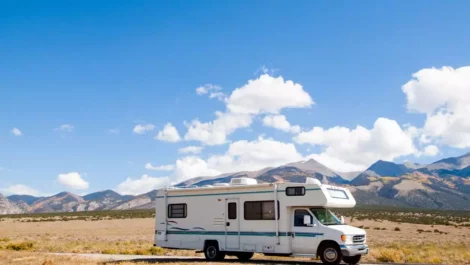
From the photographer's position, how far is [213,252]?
20.0m

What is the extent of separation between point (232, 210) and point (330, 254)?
14.2 feet

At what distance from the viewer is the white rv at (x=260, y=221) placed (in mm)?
17719

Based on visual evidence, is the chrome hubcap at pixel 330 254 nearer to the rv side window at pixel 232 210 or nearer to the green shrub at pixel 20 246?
the rv side window at pixel 232 210

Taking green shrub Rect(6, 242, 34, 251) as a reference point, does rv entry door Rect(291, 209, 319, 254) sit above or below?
above

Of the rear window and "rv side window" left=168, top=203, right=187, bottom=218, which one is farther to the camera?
"rv side window" left=168, top=203, right=187, bottom=218

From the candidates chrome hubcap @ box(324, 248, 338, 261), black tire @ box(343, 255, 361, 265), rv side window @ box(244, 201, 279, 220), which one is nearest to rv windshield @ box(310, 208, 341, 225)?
chrome hubcap @ box(324, 248, 338, 261)

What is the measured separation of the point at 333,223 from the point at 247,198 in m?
3.43

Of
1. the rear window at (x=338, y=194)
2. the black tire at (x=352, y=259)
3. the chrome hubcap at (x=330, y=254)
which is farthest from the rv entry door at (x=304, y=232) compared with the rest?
the black tire at (x=352, y=259)

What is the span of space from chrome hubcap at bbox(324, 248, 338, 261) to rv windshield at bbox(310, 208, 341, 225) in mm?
991

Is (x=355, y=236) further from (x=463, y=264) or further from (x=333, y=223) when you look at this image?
(x=463, y=264)

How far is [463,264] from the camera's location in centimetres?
1973

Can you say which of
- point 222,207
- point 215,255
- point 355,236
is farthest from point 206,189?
point 355,236

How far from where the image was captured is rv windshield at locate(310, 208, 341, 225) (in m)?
18.1

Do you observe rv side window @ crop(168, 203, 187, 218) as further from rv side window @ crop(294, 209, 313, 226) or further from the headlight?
the headlight
